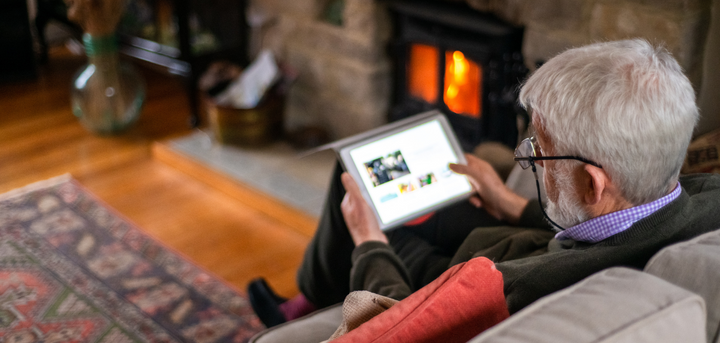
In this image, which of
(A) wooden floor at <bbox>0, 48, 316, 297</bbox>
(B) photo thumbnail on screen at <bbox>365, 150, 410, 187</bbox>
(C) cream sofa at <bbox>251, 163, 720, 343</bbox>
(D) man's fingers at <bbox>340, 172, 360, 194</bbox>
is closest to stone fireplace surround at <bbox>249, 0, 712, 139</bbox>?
(A) wooden floor at <bbox>0, 48, 316, 297</bbox>

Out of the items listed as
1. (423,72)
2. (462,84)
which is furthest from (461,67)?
(423,72)

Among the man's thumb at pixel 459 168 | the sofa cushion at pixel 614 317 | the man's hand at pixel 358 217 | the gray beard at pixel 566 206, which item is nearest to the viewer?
the sofa cushion at pixel 614 317

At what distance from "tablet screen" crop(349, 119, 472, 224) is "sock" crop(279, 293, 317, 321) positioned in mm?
362

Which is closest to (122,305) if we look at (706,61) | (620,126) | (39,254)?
(39,254)

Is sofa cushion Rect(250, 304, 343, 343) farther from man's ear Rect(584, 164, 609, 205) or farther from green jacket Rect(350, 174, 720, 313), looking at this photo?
man's ear Rect(584, 164, 609, 205)

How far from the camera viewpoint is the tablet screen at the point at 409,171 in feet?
4.71

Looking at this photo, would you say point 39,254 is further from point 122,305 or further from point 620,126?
point 620,126

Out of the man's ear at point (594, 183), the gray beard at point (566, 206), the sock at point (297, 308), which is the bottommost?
the sock at point (297, 308)

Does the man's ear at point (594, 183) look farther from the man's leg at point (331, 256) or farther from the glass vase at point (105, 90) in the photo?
the glass vase at point (105, 90)

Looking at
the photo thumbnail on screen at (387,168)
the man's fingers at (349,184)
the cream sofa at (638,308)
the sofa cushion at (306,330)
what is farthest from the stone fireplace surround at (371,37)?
the sofa cushion at (306,330)

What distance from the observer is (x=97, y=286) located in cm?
201

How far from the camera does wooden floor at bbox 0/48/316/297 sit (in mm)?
2221

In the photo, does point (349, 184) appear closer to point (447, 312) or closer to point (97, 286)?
point (447, 312)

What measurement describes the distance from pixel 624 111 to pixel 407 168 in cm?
62
